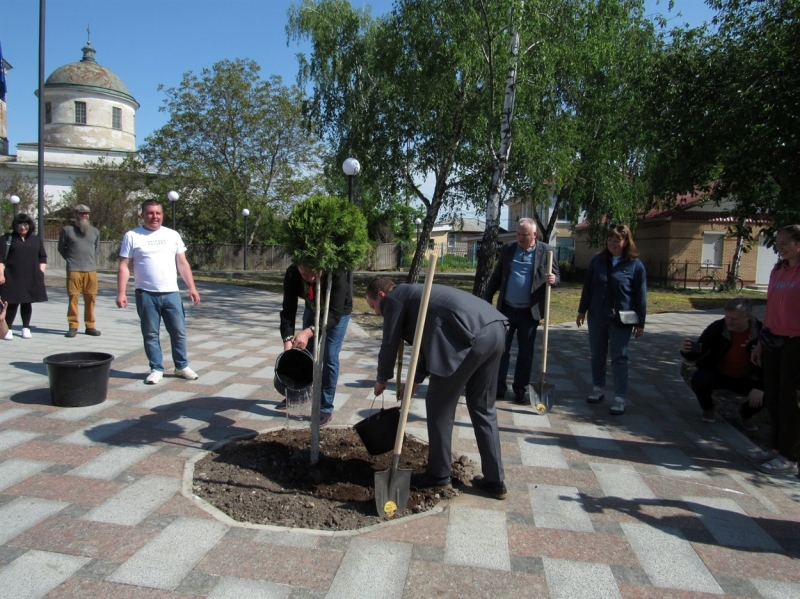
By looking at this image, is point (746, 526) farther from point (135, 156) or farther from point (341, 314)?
point (135, 156)

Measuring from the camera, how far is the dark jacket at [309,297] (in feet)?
14.5

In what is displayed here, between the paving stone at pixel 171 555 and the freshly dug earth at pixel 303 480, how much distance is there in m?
0.23

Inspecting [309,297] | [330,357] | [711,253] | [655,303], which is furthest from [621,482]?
[711,253]

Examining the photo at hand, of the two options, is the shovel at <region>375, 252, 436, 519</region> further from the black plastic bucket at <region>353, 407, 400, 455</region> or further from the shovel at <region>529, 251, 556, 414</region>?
the shovel at <region>529, 251, 556, 414</region>

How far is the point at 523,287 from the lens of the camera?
5551 mm

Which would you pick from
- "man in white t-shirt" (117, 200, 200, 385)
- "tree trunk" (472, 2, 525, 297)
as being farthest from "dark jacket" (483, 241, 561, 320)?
"tree trunk" (472, 2, 525, 297)

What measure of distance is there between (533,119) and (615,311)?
10534 mm

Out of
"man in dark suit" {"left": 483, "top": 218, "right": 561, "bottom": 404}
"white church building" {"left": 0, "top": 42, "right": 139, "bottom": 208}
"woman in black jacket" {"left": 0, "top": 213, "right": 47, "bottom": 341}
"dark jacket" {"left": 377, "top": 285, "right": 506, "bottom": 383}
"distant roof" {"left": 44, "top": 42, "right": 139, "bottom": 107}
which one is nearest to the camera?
"dark jacket" {"left": 377, "top": 285, "right": 506, "bottom": 383}

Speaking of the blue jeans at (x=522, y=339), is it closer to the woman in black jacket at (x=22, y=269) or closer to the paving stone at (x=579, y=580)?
the paving stone at (x=579, y=580)

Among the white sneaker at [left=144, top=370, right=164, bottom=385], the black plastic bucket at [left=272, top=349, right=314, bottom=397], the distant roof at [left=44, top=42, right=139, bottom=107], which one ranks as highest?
the distant roof at [left=44, top=42, right=139, bottom=107]

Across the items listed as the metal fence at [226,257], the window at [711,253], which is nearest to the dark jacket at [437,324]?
the window at [711,253]

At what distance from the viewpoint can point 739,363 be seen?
5094 millimetres

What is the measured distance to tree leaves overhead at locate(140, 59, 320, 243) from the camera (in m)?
30.3

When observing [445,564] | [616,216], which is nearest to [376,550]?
[445,564]
